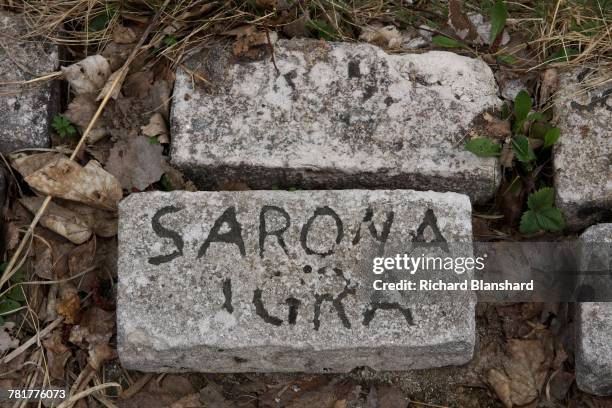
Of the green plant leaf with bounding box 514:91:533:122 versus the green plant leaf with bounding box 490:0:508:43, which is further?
the green plant leaf with bounding box 490:0:508:43

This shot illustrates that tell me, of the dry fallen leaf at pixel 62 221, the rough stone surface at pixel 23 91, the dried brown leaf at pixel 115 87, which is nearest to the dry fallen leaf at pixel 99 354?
the dry fallen leaf at pixel 62 221

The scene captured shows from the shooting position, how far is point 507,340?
9.46ft

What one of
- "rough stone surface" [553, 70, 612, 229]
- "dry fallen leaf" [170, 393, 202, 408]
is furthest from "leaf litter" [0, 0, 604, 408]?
"rough stone surface" [553, 70, 612, 229]

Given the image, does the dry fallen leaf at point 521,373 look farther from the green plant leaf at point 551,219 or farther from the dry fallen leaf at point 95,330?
the dry fallen leaf at point 95,330

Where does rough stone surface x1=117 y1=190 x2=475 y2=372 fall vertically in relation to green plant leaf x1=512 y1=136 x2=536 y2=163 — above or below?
below

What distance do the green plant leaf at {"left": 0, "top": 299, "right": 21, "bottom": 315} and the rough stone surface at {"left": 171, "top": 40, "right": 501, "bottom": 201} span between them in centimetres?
84

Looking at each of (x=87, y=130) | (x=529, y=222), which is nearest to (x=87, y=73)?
(x=87, y=130)

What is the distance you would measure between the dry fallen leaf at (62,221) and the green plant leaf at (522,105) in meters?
1.75

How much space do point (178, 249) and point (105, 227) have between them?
46cm

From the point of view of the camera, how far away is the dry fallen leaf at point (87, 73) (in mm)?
3080

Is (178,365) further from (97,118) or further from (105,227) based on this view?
(97,118)

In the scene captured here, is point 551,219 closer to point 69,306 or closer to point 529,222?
point 529,222

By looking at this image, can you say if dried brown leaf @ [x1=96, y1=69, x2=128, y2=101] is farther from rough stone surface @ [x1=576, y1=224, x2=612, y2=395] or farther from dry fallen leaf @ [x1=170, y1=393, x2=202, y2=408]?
rough stone surface @ [x1=576, y1=224, x2=612, y2=395]

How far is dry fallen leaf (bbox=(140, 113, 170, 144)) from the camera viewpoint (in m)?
3.00
